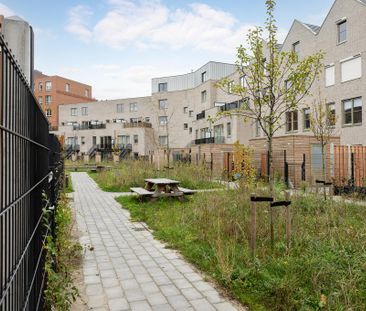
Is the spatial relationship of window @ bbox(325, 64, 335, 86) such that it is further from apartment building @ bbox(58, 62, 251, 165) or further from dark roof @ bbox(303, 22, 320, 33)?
apartment building @ bbox(58, 62, 251, 165)

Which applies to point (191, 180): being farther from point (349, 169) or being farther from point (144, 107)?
point (144, 107)

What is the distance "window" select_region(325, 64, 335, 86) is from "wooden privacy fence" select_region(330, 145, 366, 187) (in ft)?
36.4

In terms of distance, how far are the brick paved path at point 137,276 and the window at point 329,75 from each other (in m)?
22.2

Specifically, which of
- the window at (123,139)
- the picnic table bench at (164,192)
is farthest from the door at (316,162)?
the window at (123,139)

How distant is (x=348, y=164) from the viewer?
621 inches

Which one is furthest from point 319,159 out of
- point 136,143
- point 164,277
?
point 136,143

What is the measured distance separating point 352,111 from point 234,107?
14.6m

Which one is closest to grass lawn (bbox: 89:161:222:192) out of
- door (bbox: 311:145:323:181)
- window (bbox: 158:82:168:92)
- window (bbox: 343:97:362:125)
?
door (bbox: 311:145:323:181)

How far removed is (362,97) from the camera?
22500mm

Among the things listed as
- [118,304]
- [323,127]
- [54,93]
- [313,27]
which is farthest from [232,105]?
[54,93]

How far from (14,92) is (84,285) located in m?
3.65

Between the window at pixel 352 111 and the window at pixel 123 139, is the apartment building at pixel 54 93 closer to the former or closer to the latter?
the window at pixel 123 139

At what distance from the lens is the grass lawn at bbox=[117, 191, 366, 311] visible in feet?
13.6

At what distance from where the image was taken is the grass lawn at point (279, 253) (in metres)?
4.14
